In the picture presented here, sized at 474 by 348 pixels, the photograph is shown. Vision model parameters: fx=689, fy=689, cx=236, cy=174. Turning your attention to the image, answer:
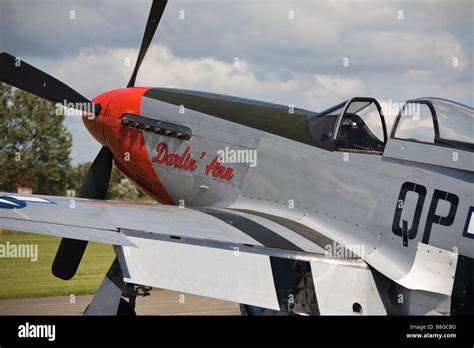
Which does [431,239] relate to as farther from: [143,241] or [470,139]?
[143,241]

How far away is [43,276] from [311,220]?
9327 mm

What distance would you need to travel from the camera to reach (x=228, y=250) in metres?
6.07

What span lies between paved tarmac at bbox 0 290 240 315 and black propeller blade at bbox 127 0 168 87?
363cm

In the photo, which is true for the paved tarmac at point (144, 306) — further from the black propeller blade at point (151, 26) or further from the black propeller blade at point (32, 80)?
the black propeller blade at point (151, 26)

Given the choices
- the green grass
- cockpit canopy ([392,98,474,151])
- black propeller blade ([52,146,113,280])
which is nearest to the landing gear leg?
black propeller blade ([52,146,113,280])

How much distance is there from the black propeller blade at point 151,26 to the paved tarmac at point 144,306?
363 centimetres

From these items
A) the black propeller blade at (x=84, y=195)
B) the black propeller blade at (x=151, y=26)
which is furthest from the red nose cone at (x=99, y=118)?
the black propeller blade at (x=151, y=26)

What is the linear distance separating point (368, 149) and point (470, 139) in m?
1.14

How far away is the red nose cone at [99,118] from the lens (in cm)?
990

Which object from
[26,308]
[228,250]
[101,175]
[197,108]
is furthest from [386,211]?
[26,308]

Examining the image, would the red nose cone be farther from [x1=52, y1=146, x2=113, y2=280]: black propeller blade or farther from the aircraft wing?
the aircraft wing

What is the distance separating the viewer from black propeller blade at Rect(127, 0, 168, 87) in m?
10.5

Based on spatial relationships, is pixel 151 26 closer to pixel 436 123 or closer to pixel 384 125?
pixel 384 125

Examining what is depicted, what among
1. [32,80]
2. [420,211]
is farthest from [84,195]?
[420,211]
